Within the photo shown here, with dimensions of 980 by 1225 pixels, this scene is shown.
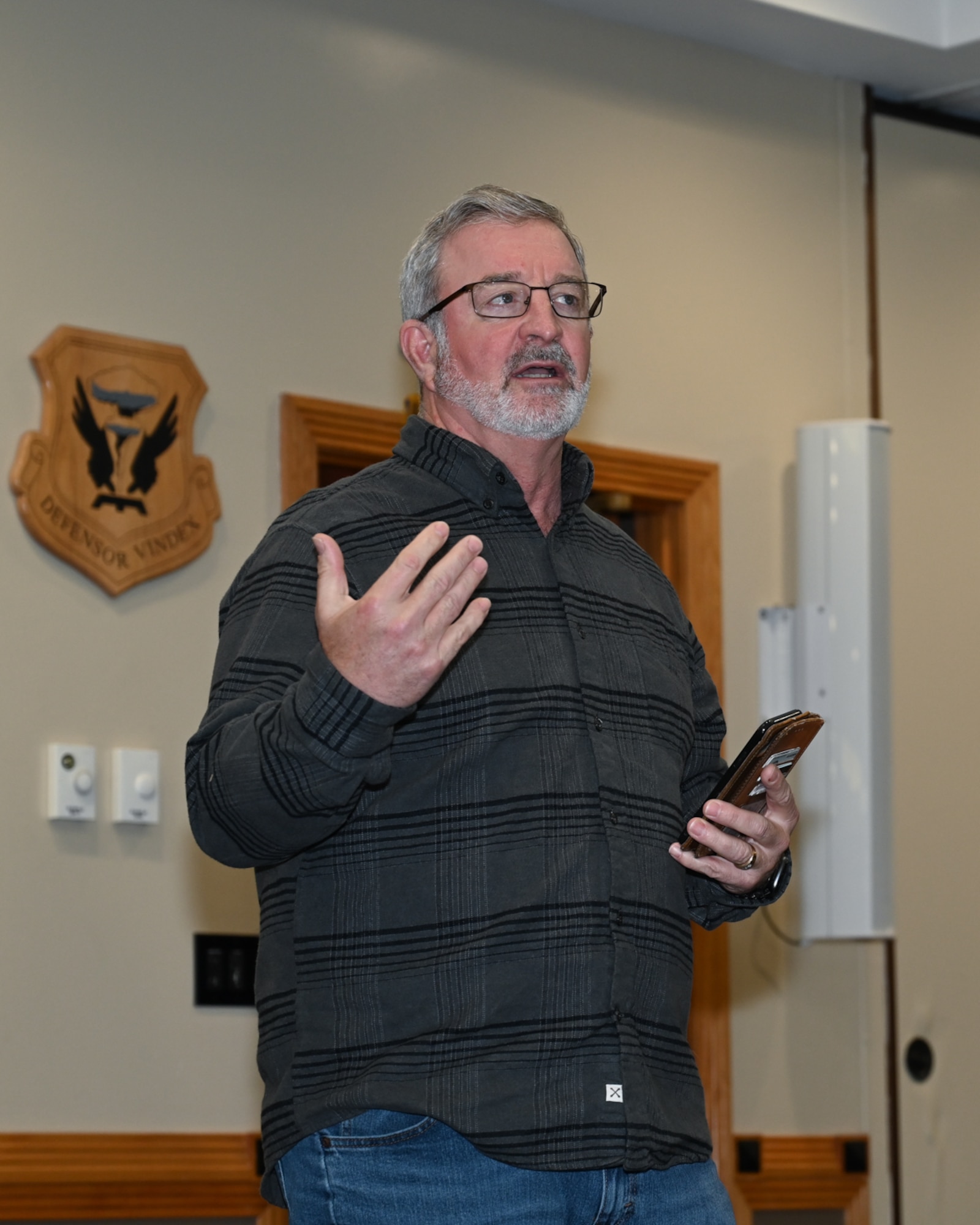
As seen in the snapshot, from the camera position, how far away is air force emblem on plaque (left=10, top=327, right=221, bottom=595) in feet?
10.6

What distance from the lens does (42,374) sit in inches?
127

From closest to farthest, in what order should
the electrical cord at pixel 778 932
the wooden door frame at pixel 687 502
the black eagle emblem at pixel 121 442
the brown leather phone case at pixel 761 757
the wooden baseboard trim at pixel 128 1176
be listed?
1. the brown leather phone case at pixel 761 757
2. the wooden baseboard trim at pixel 128 1176
3. the black eagle emblem at pixel 121 442
4. the wooden door frame at pixel 687 502
5. the electrical cord at pixel 778 932

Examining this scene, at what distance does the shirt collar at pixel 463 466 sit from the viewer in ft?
6.89

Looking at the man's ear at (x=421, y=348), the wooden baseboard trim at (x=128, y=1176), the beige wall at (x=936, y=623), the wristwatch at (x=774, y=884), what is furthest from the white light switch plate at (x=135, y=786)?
the beige wall at (x=936, y=623)

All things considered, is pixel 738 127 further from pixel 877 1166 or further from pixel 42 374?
pixel 877 1166

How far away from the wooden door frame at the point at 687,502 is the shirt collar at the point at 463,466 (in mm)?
1415

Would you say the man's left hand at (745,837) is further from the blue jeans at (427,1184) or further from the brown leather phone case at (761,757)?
the blue jeans at (427,1184)

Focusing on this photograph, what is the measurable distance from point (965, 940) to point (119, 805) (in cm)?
214

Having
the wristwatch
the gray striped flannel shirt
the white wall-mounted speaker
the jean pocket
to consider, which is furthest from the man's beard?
the white wall-mounted speaker

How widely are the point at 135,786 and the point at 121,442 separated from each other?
633 mm

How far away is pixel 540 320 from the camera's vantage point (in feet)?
7.23

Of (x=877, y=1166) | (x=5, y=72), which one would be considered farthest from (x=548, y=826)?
(x=877, y=1166)

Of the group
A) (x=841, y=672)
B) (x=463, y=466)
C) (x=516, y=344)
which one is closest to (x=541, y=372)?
(x=516, y=344)

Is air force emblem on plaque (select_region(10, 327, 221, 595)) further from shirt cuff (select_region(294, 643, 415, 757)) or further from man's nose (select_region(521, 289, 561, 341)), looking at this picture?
shirt cuff (select_region(294, 643, 415, 757))
